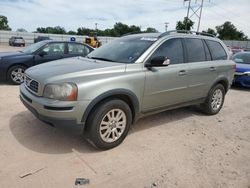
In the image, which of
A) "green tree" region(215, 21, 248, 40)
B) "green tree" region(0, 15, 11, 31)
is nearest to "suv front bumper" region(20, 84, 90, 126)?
"green tree" region(215, 21, 248, 40)

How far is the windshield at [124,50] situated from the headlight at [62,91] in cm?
115

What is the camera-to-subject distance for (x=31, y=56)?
8.19 m

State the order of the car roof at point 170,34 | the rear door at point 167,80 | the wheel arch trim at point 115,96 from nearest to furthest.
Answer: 1. the wheel arch trim at point 115,96
2. the rear door at point 167,80
3. the car roof at point 170,34

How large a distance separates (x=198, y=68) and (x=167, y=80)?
0.97 m

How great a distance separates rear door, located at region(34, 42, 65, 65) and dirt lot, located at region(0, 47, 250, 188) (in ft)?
11.0

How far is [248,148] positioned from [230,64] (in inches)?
95.8

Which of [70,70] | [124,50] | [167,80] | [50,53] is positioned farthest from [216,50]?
[50,53]

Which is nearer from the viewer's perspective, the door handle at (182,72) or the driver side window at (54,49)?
the door handle at (182,72)

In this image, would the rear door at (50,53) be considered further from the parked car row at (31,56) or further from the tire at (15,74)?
the tire at (15,74)

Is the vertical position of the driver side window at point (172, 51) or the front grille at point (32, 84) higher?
the driver side window at point (172, 51)

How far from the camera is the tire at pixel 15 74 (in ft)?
26.0

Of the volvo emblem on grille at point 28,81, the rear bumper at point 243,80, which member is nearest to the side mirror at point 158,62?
the volvo emblem on grille at point 28,81

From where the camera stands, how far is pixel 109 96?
3711 mm

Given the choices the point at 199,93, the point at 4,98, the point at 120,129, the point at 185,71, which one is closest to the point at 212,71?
the point at 199,93
